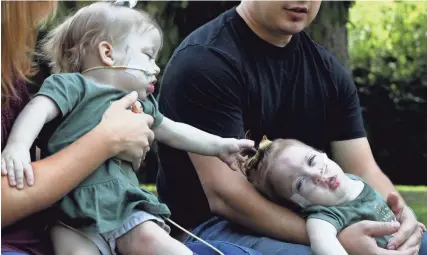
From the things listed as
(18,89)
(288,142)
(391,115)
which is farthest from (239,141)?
(391,115)

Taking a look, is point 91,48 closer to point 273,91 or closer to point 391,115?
point 273,91

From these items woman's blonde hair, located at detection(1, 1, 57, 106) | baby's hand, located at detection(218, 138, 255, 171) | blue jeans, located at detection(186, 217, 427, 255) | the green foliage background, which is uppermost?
woman's blonde hair, located at detection(1, 1, 57, 106)

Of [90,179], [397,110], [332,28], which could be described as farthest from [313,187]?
[397,110]

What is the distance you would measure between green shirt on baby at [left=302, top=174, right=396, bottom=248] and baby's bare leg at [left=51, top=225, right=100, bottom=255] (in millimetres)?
839

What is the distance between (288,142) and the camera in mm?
3221

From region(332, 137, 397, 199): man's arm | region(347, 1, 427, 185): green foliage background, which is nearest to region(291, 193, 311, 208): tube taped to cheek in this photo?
region(332, 137, 397, 199): man's arm

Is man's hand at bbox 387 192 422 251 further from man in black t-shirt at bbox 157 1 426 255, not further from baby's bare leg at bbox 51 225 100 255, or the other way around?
baby's bare leg at bbox 51 225 100 255

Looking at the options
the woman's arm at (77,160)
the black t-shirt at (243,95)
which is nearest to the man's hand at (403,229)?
the black t-shirt at (243,95)

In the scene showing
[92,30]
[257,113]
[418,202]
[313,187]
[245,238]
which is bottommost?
[418,202]

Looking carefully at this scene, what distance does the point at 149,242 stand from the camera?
259 centimetres

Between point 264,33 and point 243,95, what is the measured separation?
0.91 ft

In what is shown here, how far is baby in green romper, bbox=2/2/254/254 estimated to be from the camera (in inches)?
Result: 102

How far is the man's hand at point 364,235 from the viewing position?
303 cm

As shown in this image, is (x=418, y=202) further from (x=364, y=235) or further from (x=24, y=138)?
(x=24, y=138)
